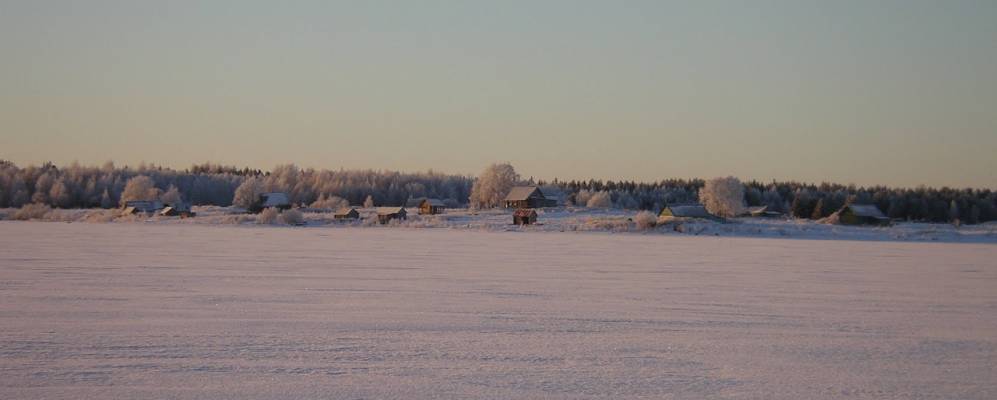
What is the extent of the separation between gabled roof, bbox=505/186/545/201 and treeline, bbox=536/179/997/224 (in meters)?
7.41

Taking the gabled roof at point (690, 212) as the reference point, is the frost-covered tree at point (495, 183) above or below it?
above

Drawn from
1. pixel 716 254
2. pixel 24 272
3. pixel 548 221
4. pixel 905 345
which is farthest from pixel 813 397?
pixel 548 221

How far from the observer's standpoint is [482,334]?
947 cm

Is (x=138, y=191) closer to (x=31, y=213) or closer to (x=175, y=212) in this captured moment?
(x=175, y=212)

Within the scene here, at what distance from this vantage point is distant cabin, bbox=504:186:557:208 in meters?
86.9

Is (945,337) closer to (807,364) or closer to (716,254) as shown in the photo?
(807,364)

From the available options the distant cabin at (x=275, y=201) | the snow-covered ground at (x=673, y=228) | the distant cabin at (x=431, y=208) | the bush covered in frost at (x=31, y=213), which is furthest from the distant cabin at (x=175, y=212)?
the distant cabin at (x=431, y=208)

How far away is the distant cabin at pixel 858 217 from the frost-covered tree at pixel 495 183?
3949 centimetres

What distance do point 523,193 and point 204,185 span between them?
67.0 meters

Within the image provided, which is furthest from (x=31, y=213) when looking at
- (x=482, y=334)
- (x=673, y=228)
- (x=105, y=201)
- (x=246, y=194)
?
(x=482, y=334)

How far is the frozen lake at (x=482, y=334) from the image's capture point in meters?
7.06

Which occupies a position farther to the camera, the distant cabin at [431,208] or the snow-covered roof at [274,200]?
the snow-covered roof at [274,200]

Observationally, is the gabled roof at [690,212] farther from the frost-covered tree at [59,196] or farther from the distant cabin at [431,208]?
the frost-covered tree at [59,196]

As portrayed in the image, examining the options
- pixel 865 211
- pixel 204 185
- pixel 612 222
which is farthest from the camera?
pixel 204 185
